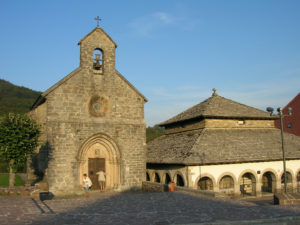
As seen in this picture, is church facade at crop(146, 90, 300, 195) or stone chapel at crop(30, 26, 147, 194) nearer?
stone chapel at crop(30, 26, 147, 194)

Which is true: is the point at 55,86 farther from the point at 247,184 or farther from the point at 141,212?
the point at 247,184

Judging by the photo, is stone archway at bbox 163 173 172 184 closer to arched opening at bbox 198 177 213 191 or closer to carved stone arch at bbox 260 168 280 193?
arched opening at bbox 198 177 213 191

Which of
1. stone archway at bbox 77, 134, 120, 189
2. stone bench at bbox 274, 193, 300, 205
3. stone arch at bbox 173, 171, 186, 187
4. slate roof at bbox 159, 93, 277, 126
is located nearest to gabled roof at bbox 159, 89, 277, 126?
slate roof at bbox 159, 93, 277, 126

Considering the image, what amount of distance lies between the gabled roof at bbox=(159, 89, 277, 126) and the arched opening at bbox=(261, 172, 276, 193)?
15.8 feet

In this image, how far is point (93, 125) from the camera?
19938 millimetres

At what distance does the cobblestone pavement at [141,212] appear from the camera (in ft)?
32.0

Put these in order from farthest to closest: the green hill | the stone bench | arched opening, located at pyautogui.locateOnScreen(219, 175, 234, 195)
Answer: the green hill
arched opening, located at pyautogui.locateOnScreen(219, 175, 234, 195)
the stone bench

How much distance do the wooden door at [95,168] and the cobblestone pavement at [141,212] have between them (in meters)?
5.62

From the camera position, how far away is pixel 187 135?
25.7 metres

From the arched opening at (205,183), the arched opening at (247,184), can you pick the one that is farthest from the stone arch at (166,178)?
the arched opening at (247,184)

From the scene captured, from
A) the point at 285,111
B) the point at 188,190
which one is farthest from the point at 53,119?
the point at 285,111

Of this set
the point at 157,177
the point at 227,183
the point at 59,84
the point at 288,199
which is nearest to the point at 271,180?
the point at 227,183

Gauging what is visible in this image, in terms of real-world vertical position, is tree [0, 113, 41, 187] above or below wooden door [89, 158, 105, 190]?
above

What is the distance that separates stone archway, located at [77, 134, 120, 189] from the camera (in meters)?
20.0
